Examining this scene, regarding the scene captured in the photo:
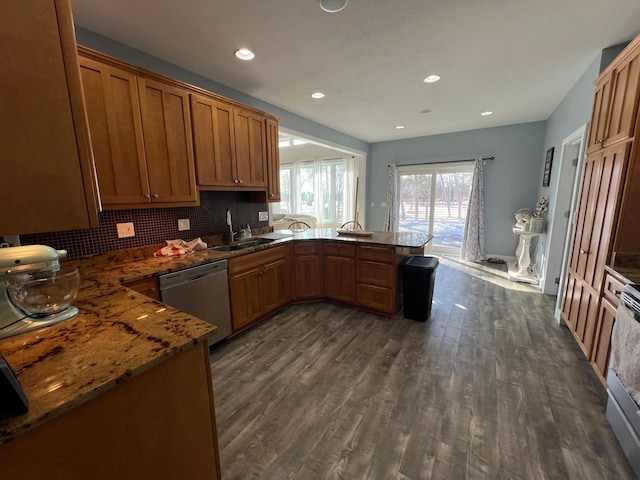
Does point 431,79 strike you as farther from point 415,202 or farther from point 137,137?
point 415,202

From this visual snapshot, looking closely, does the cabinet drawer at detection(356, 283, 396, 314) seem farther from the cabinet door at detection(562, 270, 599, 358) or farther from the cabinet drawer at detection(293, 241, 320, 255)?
the cabinet door at detection(562, 270, 599, 358)

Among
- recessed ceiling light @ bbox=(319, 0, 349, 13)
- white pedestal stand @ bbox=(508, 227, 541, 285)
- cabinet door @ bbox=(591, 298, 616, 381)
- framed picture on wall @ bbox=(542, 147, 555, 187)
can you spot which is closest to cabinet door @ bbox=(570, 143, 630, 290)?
cabinet door @ bbox=(591, 298, 616, 381)

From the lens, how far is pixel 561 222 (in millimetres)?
3512

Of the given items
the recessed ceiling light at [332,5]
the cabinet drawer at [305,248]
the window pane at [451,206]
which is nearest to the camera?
the recessed ceiling light at [332,5]

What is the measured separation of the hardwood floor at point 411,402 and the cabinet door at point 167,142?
59.8 inches

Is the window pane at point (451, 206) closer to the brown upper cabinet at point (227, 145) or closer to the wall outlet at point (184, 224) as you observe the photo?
the brown upper cabinet at point (227, 145)

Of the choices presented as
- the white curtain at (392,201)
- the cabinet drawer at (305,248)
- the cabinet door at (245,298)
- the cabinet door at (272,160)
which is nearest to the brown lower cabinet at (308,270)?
the cabinet drawer at (305,248)

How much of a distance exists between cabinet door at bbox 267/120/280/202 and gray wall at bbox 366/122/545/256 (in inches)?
150

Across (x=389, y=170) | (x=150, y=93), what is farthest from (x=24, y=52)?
(x=389, y=170)

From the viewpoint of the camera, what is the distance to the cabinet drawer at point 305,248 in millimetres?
3330

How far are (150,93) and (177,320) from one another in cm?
198

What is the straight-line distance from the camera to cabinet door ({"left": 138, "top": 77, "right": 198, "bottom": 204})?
216 centimetres

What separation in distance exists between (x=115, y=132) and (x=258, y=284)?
177 centimetres

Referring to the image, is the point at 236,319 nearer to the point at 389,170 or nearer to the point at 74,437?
the point at 74,437
